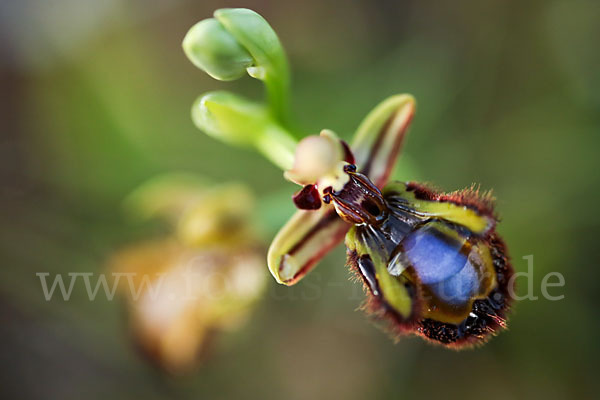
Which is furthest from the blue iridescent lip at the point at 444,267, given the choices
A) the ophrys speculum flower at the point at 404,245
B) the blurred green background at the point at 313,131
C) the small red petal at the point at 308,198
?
the blurred green background at the point at 313,131

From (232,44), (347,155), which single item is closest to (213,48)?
(232,44)

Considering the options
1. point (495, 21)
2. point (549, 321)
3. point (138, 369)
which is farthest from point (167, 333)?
point (495, 21)

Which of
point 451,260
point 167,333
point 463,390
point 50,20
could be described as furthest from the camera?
point 50,20

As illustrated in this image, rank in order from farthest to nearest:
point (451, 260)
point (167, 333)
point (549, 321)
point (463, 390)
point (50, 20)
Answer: point (50, 20) < point (463, 390) < point (549, 321) < point (167, 333) < point (451, 260)

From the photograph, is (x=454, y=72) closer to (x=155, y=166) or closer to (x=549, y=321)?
(x=549, y=321)

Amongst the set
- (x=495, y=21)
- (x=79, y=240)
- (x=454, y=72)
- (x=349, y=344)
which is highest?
(x=495, y=21)

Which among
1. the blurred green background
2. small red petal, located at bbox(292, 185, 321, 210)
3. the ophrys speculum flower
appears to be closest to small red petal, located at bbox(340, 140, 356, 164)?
the ophrys speculum flower

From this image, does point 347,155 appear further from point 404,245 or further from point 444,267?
point 444,267
